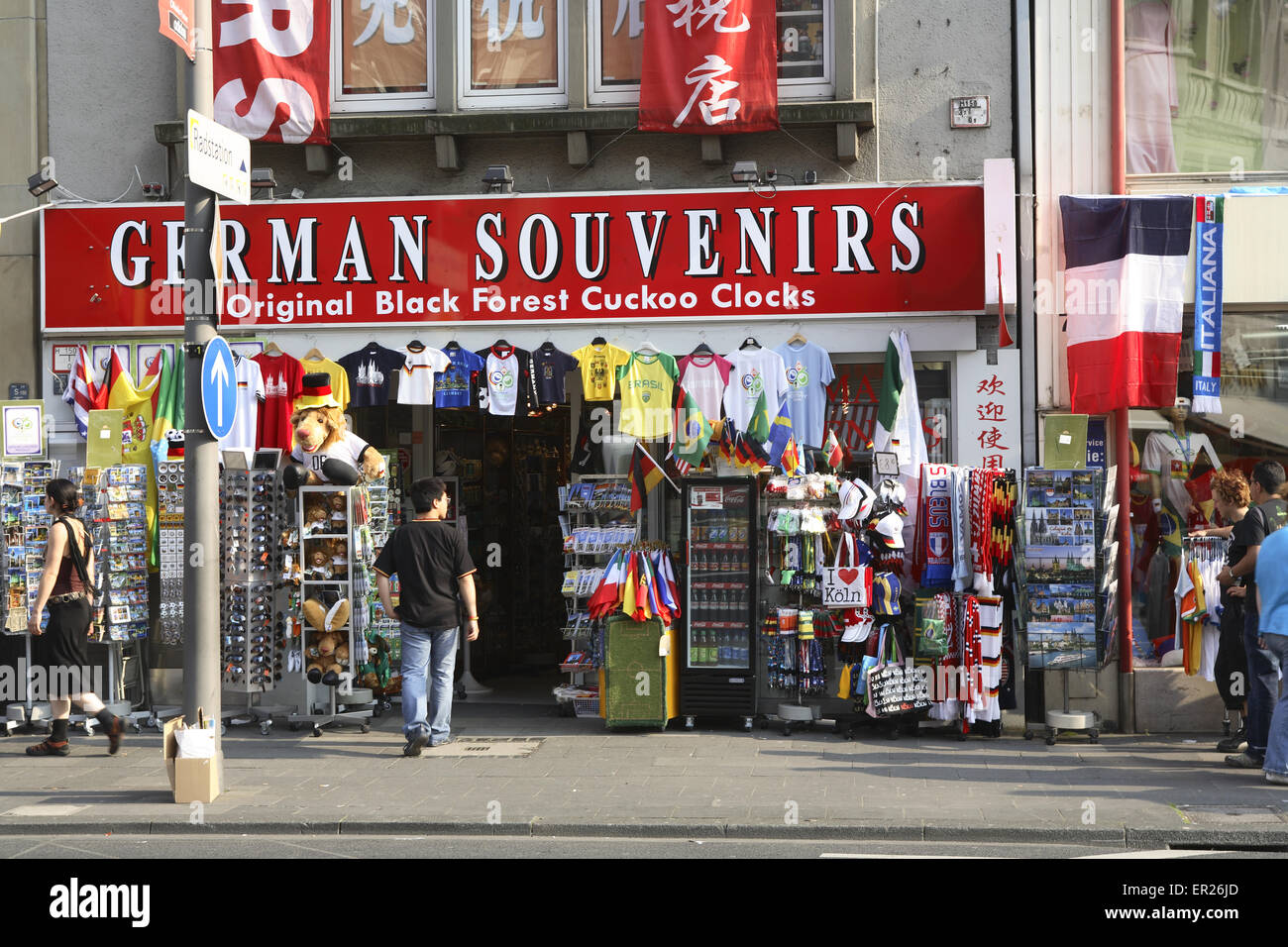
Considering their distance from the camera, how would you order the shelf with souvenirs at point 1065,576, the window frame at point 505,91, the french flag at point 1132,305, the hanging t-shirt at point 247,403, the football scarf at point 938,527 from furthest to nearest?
the window frame at point 505,91
the hanging t-shirt at point 247,403
the french flag at point 1132,305
the football scarf at point 938,527
the shelf with souvenirs at point 1065,576

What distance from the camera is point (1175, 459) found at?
11.4m

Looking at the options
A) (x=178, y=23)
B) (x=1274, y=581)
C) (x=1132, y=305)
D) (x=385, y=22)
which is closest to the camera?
(x=178, y=23)

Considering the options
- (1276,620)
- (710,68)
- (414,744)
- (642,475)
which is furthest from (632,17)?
(1276,620)

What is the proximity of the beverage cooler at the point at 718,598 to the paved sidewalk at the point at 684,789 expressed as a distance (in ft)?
1.01

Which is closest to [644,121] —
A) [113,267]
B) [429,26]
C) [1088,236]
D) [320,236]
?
[429,26]

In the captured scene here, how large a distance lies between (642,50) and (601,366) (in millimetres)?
2939

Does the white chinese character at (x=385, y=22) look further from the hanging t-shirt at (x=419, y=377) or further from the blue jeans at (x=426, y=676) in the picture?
the blue jeans at (x=426, y=676)

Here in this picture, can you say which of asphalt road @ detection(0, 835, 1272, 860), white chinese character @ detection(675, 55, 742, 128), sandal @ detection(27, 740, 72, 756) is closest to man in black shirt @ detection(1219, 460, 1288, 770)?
asphalt road @ detection(0, 835, 1272, 860)

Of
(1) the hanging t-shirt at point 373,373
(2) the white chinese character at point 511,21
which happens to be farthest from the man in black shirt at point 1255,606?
(2) the white chinese character at point 511,21

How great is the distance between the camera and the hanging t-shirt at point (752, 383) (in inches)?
441

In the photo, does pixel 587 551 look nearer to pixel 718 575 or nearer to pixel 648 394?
pixel 718 575

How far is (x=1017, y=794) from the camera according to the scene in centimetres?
863

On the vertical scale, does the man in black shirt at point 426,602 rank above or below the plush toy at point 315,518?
below

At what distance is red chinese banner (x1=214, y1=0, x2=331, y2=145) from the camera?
12.1 meters
